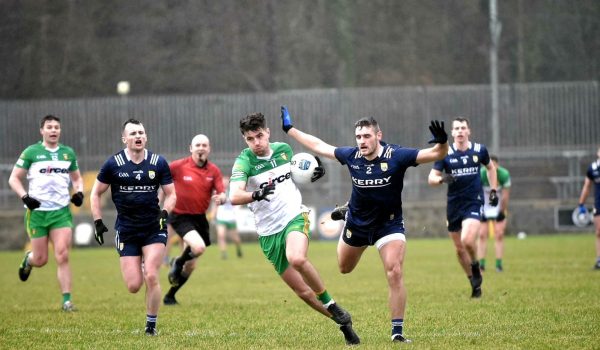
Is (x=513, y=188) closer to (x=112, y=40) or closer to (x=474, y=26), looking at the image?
(x=474, y=26)

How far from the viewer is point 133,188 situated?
1139 centimetres

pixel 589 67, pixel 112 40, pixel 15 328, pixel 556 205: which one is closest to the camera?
pixel 15 328

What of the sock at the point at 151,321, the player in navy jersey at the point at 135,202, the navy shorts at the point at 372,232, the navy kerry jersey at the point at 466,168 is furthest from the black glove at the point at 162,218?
the navy kerry jersey at the point at 466,168

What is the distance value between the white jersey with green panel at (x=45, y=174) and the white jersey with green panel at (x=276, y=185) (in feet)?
15.3

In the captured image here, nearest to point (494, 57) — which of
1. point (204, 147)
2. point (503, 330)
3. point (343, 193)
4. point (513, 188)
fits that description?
point (513, 188)

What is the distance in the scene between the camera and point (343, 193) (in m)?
32.1

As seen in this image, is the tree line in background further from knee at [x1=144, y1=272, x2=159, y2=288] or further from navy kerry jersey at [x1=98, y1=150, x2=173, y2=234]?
knee at [x1=144, y1=272, x2=159, y2=288]

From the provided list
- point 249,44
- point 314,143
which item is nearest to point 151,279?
point 314,143

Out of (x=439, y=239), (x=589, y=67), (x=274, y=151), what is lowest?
(x=439, y=239)

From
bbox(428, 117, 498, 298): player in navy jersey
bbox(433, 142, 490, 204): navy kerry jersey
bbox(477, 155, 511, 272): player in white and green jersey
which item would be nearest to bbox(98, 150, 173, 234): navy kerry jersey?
bbox(428, 117, 498, 298): player in navy jersey

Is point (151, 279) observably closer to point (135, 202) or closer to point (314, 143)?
point (135, 202)

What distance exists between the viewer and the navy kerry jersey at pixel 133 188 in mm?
11336

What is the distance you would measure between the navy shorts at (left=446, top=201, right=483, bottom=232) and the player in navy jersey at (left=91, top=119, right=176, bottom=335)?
5.14 meters

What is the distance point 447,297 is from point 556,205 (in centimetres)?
1830
